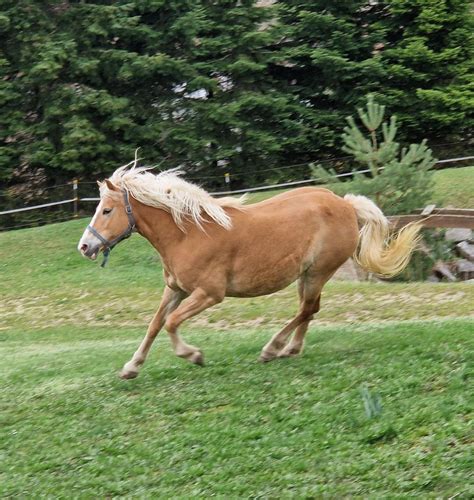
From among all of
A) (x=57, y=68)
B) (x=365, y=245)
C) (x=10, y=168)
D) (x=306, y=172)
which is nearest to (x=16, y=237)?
(x=10, y=168)

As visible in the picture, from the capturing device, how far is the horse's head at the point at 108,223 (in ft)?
23.6

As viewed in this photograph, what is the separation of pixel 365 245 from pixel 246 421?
2934 mm

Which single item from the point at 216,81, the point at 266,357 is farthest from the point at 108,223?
the point at 216,81

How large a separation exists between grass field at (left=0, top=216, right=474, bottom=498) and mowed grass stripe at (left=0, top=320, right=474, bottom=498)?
0.01 metres

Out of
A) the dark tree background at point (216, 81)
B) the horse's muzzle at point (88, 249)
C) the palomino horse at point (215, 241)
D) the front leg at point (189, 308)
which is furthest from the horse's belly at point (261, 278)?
the dark tree background at point (216, 81)

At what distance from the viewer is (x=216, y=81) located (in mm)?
24266

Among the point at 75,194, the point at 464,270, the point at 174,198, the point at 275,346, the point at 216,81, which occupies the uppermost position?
→ the point at 174,198

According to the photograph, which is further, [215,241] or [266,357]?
[266,357]

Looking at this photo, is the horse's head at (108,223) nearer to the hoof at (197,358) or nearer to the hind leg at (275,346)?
the hoof at (197,358)

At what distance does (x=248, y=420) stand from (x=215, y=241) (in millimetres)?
1937

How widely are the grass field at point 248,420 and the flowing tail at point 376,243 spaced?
2.34 ft

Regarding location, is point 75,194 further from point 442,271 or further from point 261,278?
point 261,278

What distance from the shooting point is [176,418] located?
6.35 metres

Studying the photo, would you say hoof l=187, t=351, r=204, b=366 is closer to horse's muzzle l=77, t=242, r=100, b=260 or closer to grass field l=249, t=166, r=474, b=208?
horse's muzzle l=77, t=242, r=100, b=260
